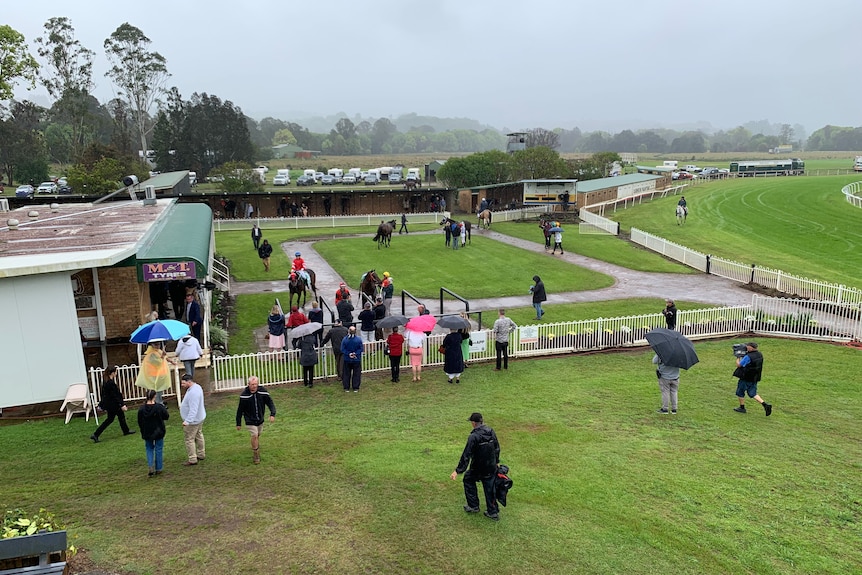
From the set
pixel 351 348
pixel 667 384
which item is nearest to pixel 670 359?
pixel 667 384

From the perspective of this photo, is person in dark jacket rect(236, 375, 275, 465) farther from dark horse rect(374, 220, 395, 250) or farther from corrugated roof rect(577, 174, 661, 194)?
corrugated roof rect(577, 174, 661, 194)

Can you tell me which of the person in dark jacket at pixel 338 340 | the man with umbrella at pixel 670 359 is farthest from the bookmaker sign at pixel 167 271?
the man with umbrella at pixel 670 359

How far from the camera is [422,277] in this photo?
26.2 metres

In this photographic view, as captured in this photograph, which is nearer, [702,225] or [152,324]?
[152,324]

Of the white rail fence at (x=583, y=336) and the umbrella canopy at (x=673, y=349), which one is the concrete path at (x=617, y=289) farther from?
the umbrella canopy at (x=673, y=349)

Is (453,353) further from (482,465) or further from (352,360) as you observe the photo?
(482,465)

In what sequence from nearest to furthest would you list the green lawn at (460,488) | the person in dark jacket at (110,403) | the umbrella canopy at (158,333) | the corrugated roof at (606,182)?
the green lawn at (460,488)
the person in dark jacket at (110,403)
the umbrella canopy at (158,333)
the corrugated roof at (606,182)

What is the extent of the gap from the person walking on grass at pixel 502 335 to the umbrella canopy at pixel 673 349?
12.1 ft

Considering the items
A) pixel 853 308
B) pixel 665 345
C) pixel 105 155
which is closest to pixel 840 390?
pixel 665 345

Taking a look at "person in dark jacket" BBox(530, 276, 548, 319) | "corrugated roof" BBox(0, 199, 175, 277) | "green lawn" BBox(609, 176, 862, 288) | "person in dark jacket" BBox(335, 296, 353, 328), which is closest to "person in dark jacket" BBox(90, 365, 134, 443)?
"corrugated roof" BBox(0, 199, 175, 277)

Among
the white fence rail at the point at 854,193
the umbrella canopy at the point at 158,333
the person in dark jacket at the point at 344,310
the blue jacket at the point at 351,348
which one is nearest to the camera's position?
the umbrella canopy at the point at 158,333

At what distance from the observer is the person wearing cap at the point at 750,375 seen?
41.3 feet

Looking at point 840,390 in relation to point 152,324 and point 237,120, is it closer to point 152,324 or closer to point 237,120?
point 152,324

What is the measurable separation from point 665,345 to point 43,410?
12.4 meters
